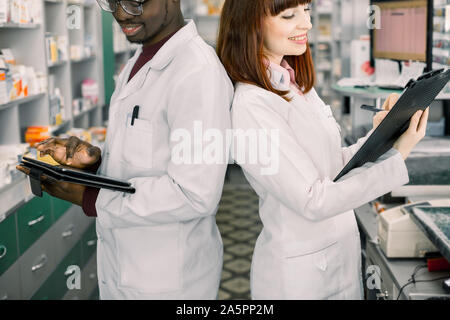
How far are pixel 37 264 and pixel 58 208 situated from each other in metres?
0.44

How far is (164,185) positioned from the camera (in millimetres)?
1360

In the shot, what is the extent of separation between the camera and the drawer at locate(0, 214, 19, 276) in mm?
2449

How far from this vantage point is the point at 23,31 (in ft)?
11.0

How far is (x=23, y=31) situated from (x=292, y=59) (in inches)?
87.0

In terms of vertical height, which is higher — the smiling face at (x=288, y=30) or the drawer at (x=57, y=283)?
the smiling face at (x=288, y=30)

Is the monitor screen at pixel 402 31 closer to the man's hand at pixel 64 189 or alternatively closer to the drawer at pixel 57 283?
the man's hand at pixel 64 189

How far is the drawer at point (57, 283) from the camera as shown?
2.97 m

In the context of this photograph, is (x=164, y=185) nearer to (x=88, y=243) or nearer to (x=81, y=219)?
(x=81, y=219)

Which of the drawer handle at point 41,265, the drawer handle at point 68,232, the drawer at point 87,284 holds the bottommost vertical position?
the drawer at point 87,284

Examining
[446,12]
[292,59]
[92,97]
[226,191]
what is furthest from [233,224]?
[292,59]

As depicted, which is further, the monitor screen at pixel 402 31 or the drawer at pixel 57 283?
the drawer at pixel 57 283

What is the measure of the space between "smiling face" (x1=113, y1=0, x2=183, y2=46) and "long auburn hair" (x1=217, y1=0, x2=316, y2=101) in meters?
0.13

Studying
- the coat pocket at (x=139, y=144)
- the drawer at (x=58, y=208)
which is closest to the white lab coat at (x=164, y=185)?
the coat pocket at (x=139, y=144)

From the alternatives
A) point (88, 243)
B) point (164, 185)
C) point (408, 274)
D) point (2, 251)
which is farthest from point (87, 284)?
point (164, 185)
